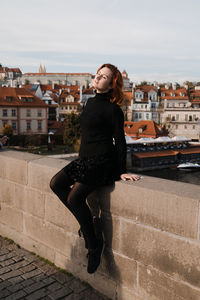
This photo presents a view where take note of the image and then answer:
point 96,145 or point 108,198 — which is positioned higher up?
point 96,145

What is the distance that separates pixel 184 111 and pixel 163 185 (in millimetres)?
73787

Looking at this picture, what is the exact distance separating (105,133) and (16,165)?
1.55 metres

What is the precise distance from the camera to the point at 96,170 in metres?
2.67

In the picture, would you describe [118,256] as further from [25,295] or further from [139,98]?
[139,98]

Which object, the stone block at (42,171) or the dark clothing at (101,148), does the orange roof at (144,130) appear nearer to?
the stone block at (42,171)

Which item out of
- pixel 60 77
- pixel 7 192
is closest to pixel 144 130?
pixel 7 192

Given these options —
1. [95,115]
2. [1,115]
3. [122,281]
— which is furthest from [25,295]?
[1,115]

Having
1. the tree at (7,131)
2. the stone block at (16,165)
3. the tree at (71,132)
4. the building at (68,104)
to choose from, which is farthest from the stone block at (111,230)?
the building at (68,104)

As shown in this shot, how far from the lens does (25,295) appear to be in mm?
2826

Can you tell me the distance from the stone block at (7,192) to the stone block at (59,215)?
2.25 feet

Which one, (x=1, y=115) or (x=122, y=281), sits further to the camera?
(x=1, y=115)

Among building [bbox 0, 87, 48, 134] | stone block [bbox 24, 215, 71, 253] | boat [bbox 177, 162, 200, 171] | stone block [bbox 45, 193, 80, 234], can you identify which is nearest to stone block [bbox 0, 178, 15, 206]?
stone block [bbox 24, 215, 71, 253]

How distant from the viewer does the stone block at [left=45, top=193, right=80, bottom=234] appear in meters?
3.24

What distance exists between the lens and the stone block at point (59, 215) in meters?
3.24
